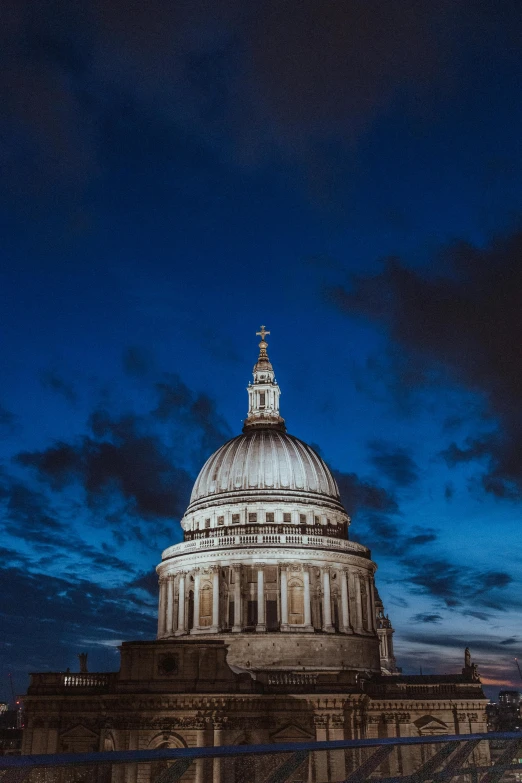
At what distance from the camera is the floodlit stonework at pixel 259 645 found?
4794 centimetres

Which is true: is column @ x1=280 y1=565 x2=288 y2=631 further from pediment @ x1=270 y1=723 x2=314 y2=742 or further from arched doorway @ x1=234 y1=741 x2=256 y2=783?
arched doorway @ x1=234 y1=741 x2=256 y2=783

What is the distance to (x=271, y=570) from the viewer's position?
68812 mm

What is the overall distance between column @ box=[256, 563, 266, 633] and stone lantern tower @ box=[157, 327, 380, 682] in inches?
3.5

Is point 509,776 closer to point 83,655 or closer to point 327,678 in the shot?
point 327,678

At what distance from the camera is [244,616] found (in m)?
66.9

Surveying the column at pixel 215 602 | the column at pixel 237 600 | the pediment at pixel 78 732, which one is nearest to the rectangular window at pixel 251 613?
the column at pixel 237 600

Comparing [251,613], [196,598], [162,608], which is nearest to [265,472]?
[196,598]

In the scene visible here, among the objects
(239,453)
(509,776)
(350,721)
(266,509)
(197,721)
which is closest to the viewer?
(509,776)

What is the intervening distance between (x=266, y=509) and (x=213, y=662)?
27068mm

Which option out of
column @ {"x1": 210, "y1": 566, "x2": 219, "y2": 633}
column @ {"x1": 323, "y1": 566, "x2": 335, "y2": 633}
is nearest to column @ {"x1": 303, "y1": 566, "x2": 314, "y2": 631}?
column @ {"x1": 323, "y1": 566, "x2": 335, "y2": 633}

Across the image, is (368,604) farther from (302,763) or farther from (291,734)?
(302,763)

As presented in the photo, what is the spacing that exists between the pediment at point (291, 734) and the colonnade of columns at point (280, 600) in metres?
16.5

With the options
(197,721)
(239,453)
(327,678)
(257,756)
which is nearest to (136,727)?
(197,721)

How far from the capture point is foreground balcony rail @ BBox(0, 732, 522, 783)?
784cm
